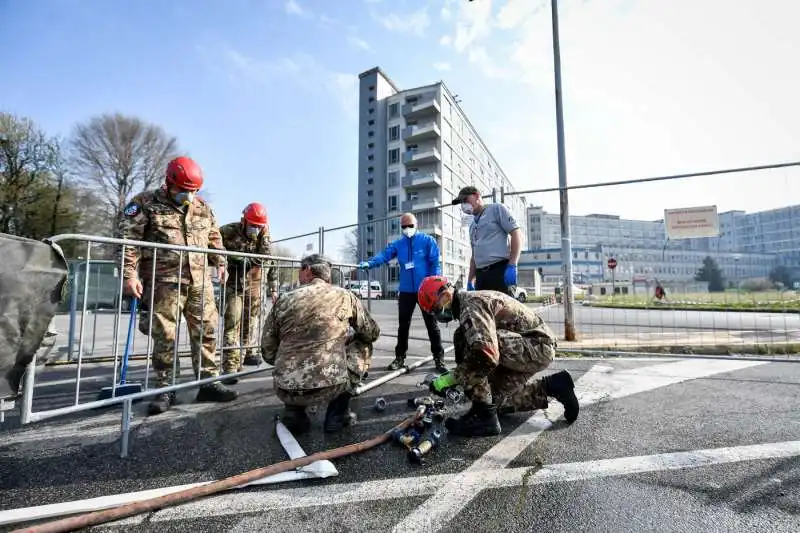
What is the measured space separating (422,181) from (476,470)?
121 feet

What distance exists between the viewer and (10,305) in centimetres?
174

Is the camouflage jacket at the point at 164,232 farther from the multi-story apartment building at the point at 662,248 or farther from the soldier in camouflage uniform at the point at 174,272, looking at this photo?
the multi-story apartment building at the point at 662,248

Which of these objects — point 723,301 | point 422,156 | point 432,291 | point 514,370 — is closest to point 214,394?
point 432,291

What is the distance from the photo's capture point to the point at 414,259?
14.5 ft

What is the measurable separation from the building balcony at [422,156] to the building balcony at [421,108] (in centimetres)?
377

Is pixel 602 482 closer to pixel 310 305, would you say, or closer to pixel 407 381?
pixel 310 305

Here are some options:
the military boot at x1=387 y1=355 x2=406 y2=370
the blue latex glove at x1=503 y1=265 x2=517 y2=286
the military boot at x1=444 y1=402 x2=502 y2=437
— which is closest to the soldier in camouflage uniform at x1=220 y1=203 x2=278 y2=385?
the military boot at x1=387 y1=355 x2=406 y2=370

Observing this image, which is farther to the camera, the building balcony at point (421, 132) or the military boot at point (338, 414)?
the building balcony at point (421, 132)

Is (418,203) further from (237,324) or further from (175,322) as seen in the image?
(175,322)

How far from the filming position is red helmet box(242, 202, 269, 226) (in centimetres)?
449

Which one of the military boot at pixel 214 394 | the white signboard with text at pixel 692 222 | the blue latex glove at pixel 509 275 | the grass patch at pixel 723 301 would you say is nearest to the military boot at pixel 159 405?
the military boot at pixel 214 394

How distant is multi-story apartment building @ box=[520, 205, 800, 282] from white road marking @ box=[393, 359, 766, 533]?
127 centimetres

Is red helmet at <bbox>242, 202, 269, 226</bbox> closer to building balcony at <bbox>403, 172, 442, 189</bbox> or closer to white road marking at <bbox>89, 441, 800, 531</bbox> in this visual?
white road marking at <bbox>89, 441, 800, 531</bbox>

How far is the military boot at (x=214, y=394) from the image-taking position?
11.0 feet
